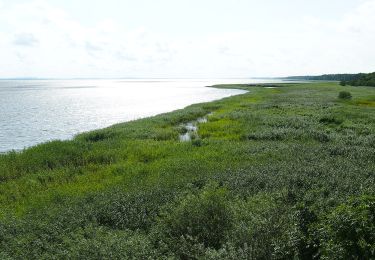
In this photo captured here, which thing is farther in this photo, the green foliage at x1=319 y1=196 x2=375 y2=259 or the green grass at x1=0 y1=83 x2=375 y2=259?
the green grass at x1=0 y1=83 x2=375 y2=259

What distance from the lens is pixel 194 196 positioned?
12969 mm

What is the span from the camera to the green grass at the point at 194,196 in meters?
10.1

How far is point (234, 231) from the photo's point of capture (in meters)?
10.9

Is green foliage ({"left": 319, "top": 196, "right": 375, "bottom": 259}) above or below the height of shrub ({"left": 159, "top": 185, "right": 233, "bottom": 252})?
above

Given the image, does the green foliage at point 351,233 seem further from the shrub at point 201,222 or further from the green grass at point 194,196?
the shrub at point 201,222

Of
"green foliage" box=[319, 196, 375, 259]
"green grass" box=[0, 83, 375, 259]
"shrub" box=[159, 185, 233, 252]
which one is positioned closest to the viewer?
"green foliage" box=[319, 196, 375, 259]

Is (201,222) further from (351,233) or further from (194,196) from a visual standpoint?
(351,233)

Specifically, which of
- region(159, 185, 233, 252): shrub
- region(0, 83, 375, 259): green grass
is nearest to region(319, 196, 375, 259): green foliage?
region(0, 83, 375, 259): green grass

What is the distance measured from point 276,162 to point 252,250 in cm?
1248

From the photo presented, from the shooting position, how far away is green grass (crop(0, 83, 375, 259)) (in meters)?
10.1

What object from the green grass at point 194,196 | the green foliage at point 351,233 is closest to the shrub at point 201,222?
the green grass at point 194,196

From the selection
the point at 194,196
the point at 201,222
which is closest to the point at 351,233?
the point at 201,222

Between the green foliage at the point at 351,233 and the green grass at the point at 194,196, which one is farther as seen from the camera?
the green grass at the point at 194,196

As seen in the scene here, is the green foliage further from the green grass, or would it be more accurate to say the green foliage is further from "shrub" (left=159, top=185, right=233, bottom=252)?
"shrub" (left=159, top=185, right=233, bottom=252)
